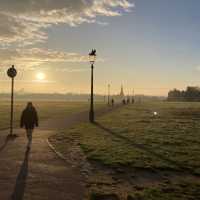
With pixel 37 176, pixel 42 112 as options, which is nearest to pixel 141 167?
pixel 37 176

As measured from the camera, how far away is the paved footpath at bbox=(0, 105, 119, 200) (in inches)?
278

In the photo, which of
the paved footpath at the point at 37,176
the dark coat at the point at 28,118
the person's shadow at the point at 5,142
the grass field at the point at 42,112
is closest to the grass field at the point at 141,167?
the paved footpath at the point at 37,176

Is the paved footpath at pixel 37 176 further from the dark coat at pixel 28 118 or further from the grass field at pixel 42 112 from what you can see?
the grass field at pixel 42 112

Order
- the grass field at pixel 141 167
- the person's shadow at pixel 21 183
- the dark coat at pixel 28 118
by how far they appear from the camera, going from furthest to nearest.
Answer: the dark coat at pixel 28 118 → the grass field at pixel 141 167 → the person's shadow at pixel 21 183

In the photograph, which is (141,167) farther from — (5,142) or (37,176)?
(5,142)

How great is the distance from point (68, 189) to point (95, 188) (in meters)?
0.61

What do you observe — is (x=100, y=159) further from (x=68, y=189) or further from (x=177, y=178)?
(x=68, y=189)

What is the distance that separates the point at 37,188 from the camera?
7.45 meters

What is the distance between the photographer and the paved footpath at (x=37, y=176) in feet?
23.2

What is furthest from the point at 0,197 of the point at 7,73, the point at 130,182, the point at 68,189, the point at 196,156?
the point at 7,73

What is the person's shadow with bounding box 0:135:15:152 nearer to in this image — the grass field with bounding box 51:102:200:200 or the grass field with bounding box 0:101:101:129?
the grass field with bounding box 51:102:200:200

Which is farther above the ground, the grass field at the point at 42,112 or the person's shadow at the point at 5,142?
the person's shadow at the point at 5,142

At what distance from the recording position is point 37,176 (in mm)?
8523

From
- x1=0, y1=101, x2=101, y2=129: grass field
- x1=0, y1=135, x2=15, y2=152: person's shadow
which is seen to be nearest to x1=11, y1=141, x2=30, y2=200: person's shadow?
x1=0, y1=135, x2=15, y2=152: person's shadow
